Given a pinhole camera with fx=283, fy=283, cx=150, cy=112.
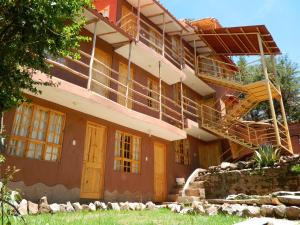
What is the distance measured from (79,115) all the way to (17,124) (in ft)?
8.73

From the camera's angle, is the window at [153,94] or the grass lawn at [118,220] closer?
the grass lawn at [118,220]

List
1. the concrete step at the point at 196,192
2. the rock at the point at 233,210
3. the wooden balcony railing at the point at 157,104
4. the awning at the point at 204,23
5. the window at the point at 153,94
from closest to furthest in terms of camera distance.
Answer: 1. the rock at the point at 233,210
2. the wooden balcony railing at the point at 157,104
3. the concrete step at the point at 196,192
4. the window at the point at 153,94
5. the awning at the point at 204,23

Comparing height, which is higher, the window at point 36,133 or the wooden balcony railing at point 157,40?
the wooden balcony railing at point 157,40

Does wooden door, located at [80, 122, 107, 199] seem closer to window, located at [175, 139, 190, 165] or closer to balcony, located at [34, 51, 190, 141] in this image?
balcony, located at [34, 51, 190, 141]

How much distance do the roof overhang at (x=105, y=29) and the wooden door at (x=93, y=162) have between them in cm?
433

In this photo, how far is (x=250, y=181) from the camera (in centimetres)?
1334

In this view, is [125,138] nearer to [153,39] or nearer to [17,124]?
[17,124]

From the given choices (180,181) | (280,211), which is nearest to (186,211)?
(280,211)

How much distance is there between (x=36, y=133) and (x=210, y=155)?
12981 mm

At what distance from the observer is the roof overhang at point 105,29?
11703 millimetres

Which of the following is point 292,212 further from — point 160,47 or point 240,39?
point 240,39

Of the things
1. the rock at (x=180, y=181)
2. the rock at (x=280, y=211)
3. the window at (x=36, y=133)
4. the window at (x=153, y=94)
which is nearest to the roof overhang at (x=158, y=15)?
the window at (x=153, y=94)

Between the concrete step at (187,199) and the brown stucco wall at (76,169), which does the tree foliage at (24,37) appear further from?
the concrete step at (187,199)

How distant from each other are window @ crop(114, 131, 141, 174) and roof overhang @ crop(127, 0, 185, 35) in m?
7.61
